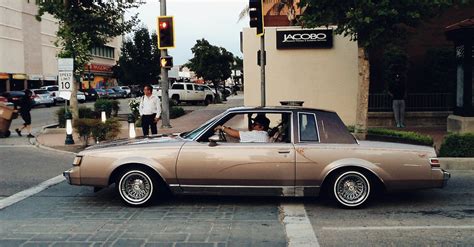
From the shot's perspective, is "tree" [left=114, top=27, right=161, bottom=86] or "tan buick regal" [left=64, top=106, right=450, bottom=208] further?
"tree" [left=114, top=27, right=161, bottom=86]

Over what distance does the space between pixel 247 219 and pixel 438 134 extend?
441 inches

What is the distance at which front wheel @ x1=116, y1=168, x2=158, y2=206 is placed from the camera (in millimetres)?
6992

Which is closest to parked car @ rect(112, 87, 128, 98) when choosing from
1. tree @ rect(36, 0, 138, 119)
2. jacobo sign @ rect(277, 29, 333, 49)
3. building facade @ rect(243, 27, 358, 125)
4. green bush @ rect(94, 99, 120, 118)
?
green bush @ rect(94, 99, 120, 118)

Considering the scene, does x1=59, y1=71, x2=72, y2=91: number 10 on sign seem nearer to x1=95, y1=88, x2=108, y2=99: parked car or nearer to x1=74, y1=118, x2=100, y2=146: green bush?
x1=74, y1=118, x2=100, y2=146: green bush

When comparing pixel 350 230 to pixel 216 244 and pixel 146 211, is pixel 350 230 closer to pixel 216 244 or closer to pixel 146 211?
pixel 216 244

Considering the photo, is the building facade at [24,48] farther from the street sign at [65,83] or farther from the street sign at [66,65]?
the street sign at [65,83]

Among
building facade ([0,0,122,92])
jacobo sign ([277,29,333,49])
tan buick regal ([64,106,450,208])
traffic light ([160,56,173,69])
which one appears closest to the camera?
tan buick regal ([64,106,450,208])

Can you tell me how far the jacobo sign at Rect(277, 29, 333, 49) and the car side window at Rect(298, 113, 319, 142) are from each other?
12.0 metres

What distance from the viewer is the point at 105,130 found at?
14.1 metres

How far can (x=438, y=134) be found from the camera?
1575 centimetres

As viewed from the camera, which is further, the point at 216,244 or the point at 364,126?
the point at 364,126

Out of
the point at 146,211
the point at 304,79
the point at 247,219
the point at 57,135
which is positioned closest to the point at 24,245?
the point at 146,211

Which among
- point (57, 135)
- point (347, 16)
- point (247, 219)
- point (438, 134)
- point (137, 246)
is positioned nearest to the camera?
point (137, 246)

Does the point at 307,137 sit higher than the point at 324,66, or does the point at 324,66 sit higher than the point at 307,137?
the point at 324,66
